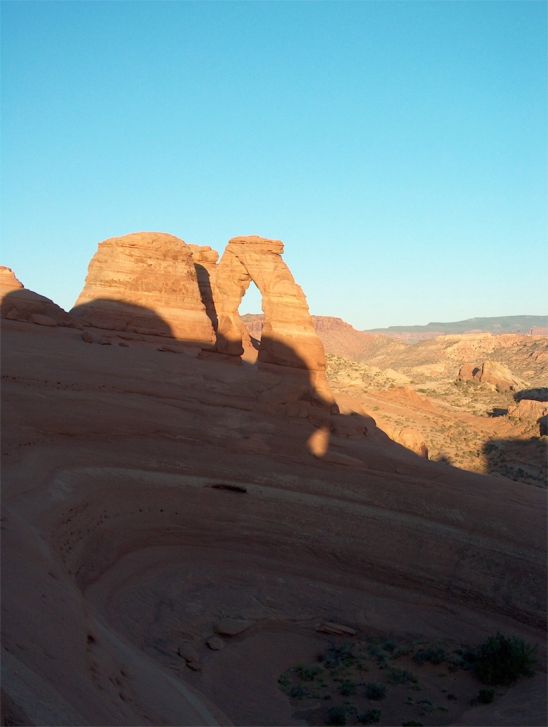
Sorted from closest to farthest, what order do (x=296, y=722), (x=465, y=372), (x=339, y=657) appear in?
(x=296, y=722), (x=339, y=657), (x=465, y=372)

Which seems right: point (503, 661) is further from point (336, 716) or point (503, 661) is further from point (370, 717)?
point (336, 716)

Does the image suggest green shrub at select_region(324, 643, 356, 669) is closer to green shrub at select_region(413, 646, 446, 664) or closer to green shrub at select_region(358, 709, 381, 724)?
green shrub at select_region(413, 646, 446, 664)

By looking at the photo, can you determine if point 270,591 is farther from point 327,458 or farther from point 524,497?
point 524,497

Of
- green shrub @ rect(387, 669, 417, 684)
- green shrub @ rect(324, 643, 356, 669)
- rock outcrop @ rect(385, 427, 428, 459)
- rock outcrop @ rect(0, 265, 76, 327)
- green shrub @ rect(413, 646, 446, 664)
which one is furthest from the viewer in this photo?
rock outcrop @ rect(385, 427, 428, 459)

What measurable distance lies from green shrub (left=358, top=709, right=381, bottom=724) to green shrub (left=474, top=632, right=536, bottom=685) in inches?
97.8

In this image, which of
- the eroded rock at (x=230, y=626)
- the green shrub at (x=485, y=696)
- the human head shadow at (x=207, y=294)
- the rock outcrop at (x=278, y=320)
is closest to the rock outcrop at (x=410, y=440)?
the rock outcrop at (x=278, y=320)

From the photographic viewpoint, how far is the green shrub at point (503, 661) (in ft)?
40.4

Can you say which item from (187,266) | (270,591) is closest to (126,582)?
(270,591)

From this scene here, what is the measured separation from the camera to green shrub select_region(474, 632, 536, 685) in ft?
40.4

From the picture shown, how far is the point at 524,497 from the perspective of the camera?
16375 mm

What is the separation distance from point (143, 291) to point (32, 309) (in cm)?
626

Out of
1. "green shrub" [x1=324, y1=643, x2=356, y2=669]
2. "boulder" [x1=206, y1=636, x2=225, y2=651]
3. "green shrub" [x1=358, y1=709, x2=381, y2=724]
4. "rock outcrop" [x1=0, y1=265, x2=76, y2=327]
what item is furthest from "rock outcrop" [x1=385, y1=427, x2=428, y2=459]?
"green shrub" [x1=358, y1=709, x2=381, y2=724]

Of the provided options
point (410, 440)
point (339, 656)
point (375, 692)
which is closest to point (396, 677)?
point (375, 692)

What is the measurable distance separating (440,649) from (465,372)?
171 feet
